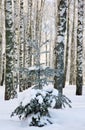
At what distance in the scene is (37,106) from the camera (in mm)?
8352

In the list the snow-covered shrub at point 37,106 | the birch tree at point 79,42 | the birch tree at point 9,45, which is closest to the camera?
the snow-covered shrub at point 37,106

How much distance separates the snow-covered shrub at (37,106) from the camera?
328 inches

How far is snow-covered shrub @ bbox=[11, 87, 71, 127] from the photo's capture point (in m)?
8.32

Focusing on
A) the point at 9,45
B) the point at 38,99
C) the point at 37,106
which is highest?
the point at 9,45

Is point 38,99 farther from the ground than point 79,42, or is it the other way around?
point 79,42

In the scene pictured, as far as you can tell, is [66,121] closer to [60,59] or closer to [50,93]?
[50,93]

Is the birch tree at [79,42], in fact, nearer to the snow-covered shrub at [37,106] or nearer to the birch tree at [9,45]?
the birch tree at [9,45]

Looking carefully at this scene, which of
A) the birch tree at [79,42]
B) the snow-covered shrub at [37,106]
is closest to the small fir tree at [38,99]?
the snow-covered shrub at [37,106]

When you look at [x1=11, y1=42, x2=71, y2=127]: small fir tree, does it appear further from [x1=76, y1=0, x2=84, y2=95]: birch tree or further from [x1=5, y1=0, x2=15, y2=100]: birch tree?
[x1=76, y1=0, x2=84, y2=95]: birch tree

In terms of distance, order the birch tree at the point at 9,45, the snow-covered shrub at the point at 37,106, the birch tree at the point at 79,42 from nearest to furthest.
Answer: the snow-covered shrub at the point at 37,106, the birch tree at the point at 9,45, the birch tree at the point at 79,42

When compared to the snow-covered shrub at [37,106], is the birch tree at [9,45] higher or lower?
higher

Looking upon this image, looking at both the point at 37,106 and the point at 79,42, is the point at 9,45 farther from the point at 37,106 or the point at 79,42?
the point at 37,106

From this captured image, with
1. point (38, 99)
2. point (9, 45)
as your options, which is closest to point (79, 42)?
point (9, 45)

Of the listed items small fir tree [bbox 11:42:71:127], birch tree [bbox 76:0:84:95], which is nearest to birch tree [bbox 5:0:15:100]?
birch tree [bbox 76:0:84:95]
